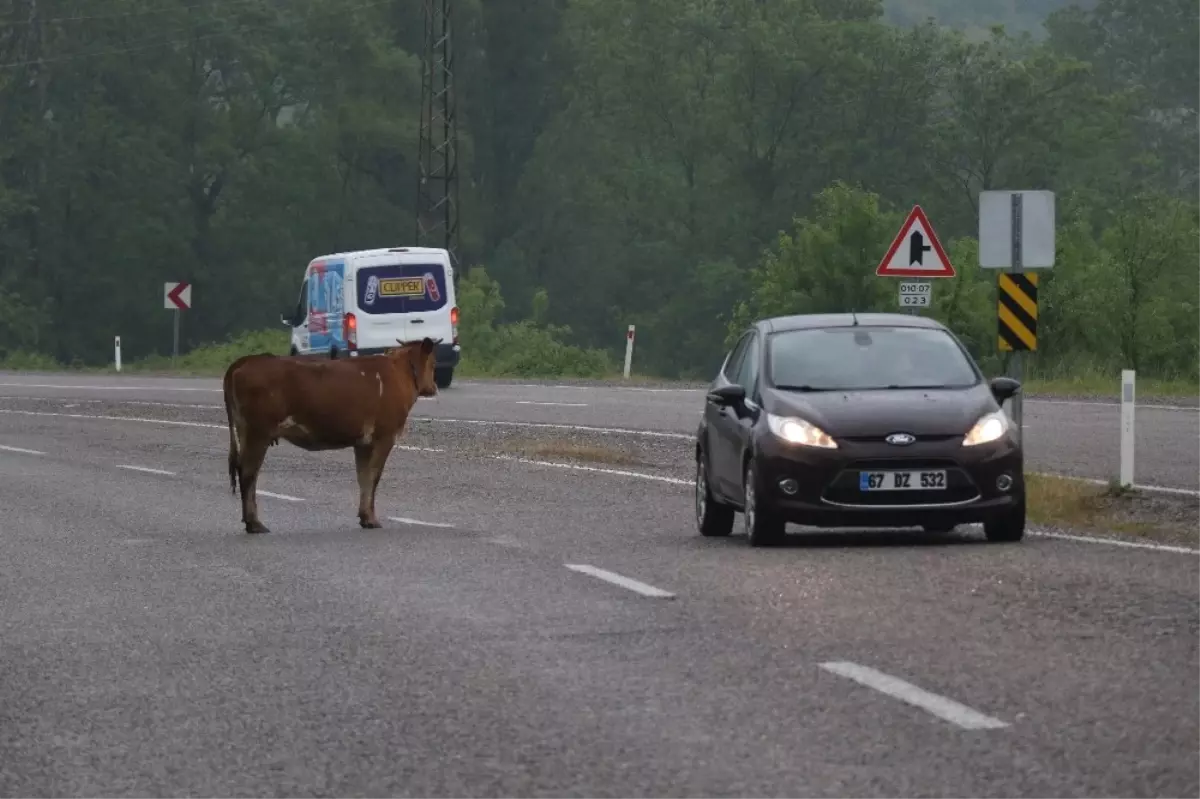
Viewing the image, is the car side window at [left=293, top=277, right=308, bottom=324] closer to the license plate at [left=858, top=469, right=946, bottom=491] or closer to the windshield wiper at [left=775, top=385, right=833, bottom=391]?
the windshield wiper at [left=775, top=385, right=833, bottom=391]

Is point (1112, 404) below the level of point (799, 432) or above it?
below

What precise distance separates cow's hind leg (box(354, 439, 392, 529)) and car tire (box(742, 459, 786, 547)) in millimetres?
3447

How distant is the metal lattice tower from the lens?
64438 millimetres

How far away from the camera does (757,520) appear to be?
16172 millimetres

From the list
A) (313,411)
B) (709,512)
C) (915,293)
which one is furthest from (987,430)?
(915,293)

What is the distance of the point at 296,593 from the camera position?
14.0 m

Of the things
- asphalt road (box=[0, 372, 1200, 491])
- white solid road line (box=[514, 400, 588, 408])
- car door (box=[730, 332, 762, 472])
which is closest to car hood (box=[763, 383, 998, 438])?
car door (box=[730, 332, 762, 472])

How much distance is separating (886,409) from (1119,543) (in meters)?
1.64

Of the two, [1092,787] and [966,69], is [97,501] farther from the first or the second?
[966,69]

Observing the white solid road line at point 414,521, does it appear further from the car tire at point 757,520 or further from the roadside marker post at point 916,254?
the roadside marker post at point 916,254

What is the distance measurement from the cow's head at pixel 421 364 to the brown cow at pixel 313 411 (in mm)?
290

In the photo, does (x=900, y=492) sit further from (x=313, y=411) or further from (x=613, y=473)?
(x=613, y=473)

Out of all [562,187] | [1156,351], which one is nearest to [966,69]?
[562,187]

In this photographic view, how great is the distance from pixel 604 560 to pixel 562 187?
90.9 m
